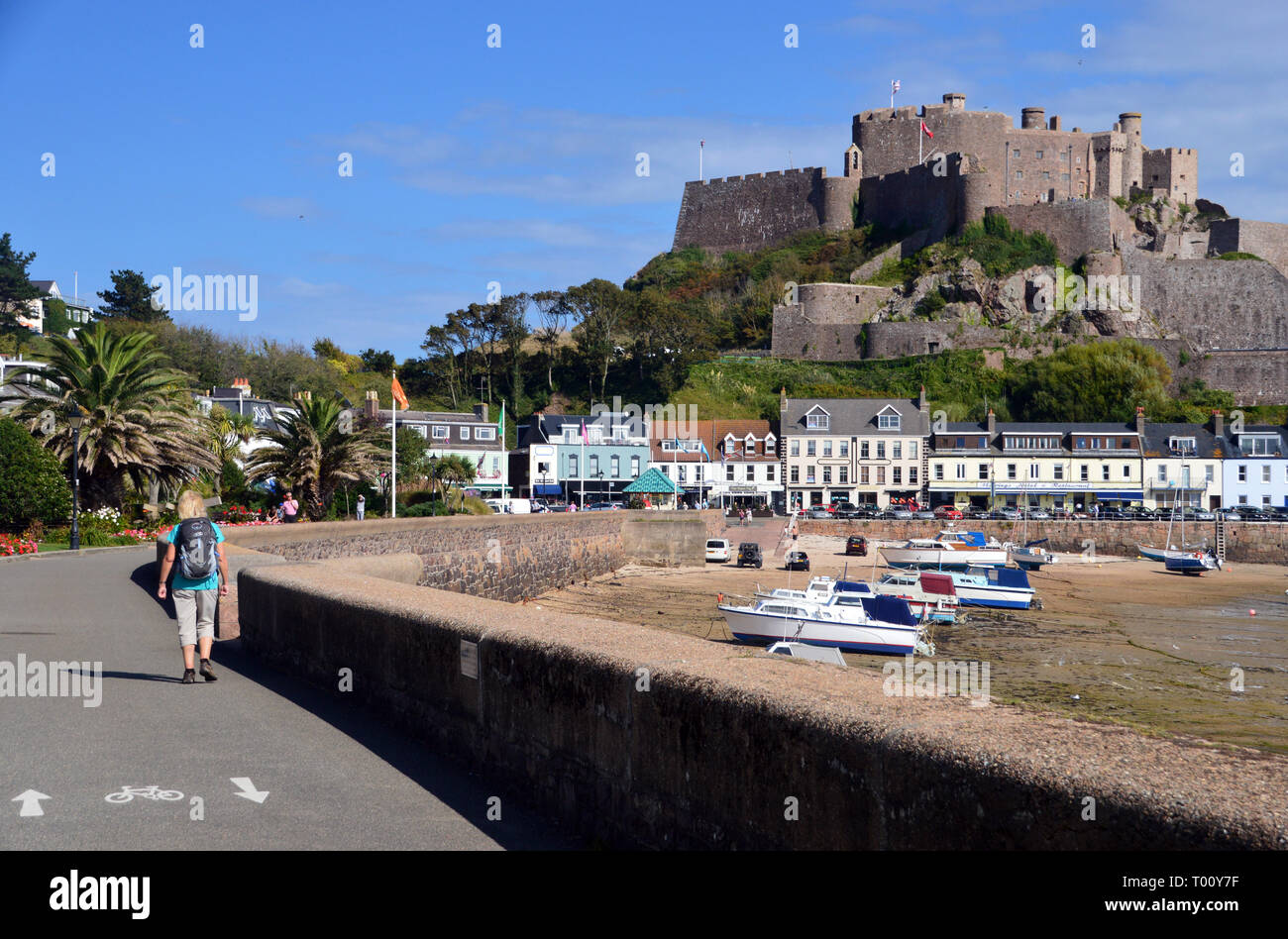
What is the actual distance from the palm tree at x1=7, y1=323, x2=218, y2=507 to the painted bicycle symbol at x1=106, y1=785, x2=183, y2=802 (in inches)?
1011

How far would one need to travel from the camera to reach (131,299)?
9694cm

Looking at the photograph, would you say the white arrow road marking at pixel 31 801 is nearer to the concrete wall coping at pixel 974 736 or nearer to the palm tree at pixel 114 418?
the concrete wall coping at pixel 974 736

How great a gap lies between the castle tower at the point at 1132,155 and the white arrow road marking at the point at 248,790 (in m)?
117

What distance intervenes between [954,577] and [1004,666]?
49.4ft

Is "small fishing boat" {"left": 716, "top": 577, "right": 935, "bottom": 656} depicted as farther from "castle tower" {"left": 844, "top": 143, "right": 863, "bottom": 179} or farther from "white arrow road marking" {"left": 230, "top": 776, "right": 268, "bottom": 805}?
"castle tower" {"left": 844, "top": 143, "right": 863, "bottom": 179}

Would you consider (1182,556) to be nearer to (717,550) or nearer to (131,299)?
(717,550)

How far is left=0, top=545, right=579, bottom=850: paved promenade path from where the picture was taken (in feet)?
18.7

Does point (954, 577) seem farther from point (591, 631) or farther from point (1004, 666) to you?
point (591, 631)

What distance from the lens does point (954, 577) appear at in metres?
43.5

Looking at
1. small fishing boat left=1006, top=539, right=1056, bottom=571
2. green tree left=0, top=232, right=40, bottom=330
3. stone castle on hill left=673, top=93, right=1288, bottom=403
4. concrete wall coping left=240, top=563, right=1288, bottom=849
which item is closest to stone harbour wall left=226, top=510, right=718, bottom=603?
concrete wall coping left=240, top=563, right=1288, bottom=849

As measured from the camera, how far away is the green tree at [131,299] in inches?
3797

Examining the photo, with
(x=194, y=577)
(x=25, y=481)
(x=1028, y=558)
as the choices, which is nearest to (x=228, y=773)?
(x=194, y=577)

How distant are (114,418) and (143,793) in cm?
2658
